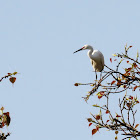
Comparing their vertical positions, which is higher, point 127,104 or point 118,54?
point 118,54

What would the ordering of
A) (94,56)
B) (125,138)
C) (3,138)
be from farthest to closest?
(94,56) → (125,138) → (3,138)

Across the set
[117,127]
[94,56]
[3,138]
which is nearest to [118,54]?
[117,127]

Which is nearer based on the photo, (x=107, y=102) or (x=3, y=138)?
(x=3, y=138)

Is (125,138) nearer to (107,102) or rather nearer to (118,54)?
(107,102)

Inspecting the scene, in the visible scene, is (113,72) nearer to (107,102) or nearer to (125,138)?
(107,102)

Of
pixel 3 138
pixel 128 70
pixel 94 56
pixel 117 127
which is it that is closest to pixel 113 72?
pixel 128 70

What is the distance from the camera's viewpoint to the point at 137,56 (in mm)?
5828

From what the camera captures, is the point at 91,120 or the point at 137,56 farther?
the point at 137,56

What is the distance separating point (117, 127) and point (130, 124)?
20 centimetres

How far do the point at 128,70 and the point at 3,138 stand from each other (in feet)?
10.5

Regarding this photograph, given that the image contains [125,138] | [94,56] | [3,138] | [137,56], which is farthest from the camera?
[94,56]

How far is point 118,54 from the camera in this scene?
6.16m

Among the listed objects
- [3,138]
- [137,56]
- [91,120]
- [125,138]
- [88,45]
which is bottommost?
[3,138]

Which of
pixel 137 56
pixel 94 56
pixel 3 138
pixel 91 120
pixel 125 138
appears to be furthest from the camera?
pixel 94 56
